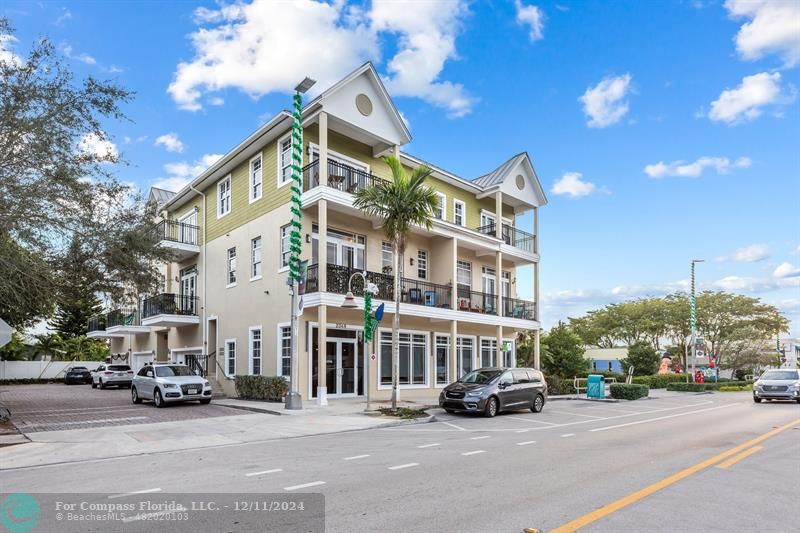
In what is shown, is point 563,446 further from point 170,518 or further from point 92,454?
point 92,454

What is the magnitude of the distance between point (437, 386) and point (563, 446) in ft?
50.7

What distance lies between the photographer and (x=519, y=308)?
1251 inches

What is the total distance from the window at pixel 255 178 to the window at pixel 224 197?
2328mm

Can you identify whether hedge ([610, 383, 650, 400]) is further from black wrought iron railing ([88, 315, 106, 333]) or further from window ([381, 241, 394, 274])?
black wrought iron railing ([88, 315, 106, 333])

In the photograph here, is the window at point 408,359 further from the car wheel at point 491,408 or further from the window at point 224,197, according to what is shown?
the window at point 224,197

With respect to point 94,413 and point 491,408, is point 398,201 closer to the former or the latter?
point 491,408

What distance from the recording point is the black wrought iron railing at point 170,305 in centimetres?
2850

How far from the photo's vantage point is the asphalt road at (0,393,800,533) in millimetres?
6309

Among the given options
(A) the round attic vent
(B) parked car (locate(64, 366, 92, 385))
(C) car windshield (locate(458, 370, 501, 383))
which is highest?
(A) the round attic vent

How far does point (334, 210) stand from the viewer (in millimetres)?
23250

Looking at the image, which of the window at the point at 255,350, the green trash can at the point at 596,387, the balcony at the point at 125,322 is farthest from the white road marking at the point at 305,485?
the balcony at the point at 125,322

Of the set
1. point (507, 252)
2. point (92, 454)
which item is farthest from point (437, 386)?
point (92, 454)

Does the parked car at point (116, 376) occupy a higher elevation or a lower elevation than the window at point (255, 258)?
lower

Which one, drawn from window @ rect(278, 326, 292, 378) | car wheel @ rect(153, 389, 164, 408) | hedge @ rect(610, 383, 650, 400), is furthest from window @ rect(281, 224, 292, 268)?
hedge @ rect(610, 383, 650, 400)
